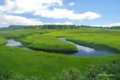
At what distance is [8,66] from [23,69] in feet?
10.4

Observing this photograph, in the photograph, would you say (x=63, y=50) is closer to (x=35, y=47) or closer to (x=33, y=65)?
(x=35, y=47)

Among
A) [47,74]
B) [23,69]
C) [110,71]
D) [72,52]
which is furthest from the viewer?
[72,52]

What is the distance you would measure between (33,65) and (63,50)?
17302mm

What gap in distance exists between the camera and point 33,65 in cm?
1758

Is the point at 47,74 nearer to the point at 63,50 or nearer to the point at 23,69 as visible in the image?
the point at 23,69

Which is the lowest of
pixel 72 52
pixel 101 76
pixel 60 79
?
pixel 72 52

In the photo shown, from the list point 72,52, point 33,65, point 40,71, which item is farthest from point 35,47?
point 40,71

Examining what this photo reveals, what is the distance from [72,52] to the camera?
108 feet

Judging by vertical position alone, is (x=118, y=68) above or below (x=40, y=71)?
above

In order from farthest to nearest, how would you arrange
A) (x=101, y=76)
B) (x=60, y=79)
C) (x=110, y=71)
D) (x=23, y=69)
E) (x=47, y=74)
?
(x=23, y=69)
(x=47, y=74)
(x=110, y=71)
(x=60, y=79)
(x=101, y=76)

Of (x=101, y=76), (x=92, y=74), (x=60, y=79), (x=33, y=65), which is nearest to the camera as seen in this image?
(x=101, y=76)

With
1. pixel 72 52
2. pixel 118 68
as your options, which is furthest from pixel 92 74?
pixel 72 52

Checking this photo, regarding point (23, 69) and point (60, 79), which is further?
point (23, 69)

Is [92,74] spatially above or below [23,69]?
above
